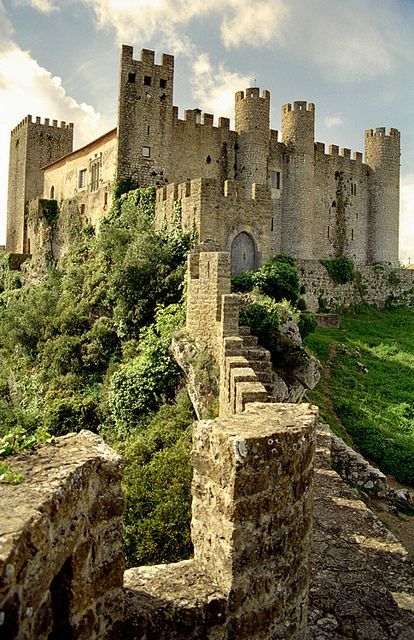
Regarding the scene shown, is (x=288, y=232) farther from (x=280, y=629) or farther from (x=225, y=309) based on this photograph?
(x=280, y=629)

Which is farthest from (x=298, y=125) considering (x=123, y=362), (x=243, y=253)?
(x=123, y=362)

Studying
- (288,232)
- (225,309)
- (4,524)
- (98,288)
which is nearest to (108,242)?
(98,288)

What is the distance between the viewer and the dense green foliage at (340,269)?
3372 cm

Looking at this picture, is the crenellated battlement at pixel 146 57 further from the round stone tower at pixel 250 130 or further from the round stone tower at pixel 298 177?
the round stone tower at pixel 298 177

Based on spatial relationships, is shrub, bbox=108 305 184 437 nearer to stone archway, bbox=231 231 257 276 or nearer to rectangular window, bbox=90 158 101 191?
stone archway, bbox=231 231 257 276

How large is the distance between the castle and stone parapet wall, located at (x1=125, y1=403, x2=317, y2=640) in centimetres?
1637

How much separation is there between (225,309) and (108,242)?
472 inches

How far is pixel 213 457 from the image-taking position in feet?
14.9

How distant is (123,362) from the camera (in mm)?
18672

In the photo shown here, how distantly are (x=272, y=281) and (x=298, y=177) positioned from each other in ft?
58.0

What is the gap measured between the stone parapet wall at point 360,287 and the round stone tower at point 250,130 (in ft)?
18.9

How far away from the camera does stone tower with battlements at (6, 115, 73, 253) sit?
43188 mm

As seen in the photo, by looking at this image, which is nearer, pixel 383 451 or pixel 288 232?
pixel 383 451

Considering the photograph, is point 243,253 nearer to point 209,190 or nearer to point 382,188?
point 209,190
